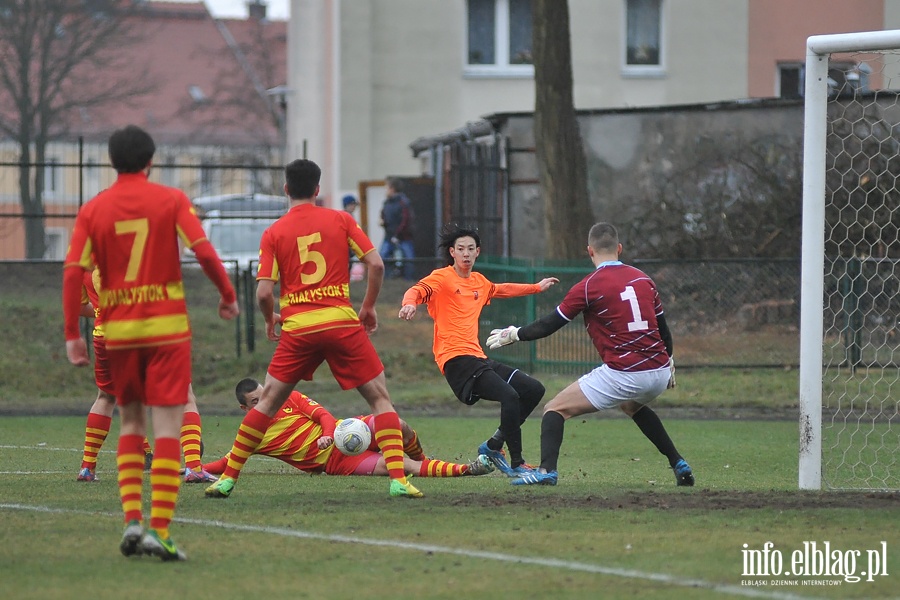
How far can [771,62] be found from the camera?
34.1m

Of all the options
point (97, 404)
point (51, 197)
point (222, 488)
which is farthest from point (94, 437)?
point (51, 197)

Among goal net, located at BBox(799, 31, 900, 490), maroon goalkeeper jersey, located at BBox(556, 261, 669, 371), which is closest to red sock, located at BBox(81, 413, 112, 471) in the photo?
maroon goalkeeper jersey, located at BBox(556, 261, 669, 371)

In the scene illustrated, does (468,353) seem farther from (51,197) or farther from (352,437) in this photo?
(51,197)

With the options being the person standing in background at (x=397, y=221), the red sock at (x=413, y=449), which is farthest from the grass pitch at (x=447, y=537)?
the person standing in background at (x=397, y=221)

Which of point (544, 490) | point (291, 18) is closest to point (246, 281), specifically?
point (544, 490)

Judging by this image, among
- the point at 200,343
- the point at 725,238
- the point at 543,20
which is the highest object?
the point at 543,20

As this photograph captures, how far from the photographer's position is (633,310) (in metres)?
8.32

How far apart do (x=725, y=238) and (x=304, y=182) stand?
14425 mm

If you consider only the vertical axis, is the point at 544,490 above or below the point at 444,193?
below

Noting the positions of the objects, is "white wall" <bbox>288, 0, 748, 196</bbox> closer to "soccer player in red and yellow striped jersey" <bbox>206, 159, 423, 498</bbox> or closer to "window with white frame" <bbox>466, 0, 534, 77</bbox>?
"window with white frame" <bbox>466, 0, 534, 77</bbox>

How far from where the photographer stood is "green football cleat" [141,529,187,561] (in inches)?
233

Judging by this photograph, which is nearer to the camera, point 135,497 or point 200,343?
Result: point 135,497

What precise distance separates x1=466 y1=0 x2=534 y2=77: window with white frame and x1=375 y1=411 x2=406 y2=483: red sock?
84.0 feet

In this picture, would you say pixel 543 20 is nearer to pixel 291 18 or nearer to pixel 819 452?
pixel 819 452
